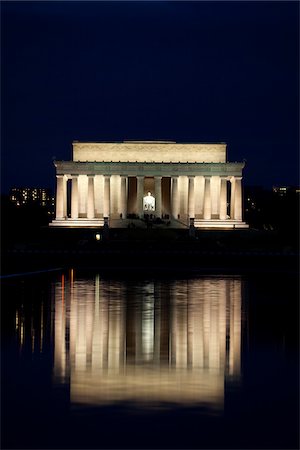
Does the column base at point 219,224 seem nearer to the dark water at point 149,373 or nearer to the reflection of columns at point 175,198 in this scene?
the reflection of columns at point 175,198

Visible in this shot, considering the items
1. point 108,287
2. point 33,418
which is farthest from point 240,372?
point 108,287

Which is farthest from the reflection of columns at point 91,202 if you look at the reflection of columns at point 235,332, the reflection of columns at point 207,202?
the reflection of columns at point 235,332

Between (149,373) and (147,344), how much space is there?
387 centimetres

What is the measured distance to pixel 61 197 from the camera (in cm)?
10544

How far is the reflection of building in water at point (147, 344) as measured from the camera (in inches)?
533

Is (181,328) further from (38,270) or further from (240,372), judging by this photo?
(38,270)

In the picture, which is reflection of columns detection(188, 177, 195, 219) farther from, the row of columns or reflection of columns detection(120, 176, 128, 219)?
reflection of columns detection(120, 176, 128, 219)

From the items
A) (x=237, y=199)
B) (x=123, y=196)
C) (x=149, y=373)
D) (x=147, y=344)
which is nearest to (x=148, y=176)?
(x=123, y=196)

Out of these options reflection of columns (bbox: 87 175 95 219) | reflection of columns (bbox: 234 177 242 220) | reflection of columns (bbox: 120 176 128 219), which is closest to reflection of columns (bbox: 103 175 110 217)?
reflection of columns (bbox: 87 175 95 219)

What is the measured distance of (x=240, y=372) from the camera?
1529 centimetres

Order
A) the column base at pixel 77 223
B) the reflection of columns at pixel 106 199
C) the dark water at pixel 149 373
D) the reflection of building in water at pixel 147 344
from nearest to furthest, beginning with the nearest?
1. the dark water at pixel 149 373
2. the reflection of building in water at pixel 147 344
3. the column base at pixel 77 223
4. the reflection of columns at pixel 106 199

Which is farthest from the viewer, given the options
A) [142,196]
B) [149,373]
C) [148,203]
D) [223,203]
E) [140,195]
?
[148,203]

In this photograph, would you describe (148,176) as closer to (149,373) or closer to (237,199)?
(237,199)

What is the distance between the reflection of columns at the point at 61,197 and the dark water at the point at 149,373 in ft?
248
